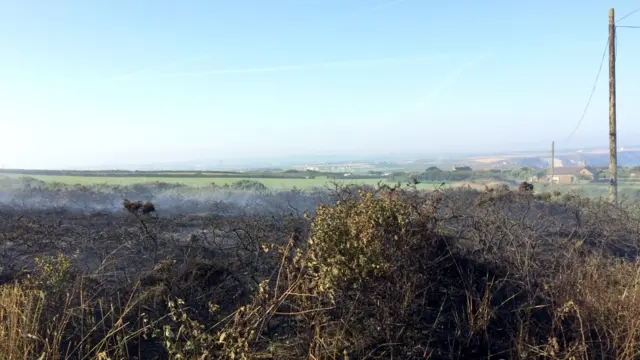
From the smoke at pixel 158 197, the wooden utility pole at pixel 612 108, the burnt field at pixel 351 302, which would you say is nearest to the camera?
the burnt field at pixel 351 302

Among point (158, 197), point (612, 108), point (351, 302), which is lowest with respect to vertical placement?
point (158, 197)

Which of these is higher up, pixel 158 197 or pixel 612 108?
pixel 612 108

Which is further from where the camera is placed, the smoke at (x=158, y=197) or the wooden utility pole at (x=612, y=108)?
the smoke at (x=158, y=197)

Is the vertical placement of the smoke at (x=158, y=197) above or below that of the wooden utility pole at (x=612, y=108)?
below

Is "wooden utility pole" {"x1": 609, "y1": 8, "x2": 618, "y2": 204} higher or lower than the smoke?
higher

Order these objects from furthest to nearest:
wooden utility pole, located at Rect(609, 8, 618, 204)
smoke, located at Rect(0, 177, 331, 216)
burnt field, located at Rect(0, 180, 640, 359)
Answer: smoke, located at Rect(0, 177, 331, 216), wooden utility pole, located at Rect(609, 8, 618, 204), burnt field, located at Rect(0, 180, 640, 359)

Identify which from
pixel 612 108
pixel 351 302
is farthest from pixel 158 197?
pixel 351 302

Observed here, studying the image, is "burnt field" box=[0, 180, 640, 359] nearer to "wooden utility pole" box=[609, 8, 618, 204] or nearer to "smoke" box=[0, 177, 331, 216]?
"wooden utility pole" box=[609, 8, 618, 204]

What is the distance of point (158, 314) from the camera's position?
5.10 m

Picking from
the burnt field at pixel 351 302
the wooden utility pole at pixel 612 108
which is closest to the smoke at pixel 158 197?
the wooden utility pole at pixel 612 108

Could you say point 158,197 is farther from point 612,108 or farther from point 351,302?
point 351,302

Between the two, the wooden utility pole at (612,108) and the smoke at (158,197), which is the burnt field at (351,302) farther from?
the smoke at (158,197)

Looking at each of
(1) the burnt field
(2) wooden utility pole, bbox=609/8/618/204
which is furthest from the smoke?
(1) the burnt field

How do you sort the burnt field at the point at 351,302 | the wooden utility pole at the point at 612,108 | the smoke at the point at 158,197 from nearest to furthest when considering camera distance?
the burnt field at the point at 351,302 < the wooden utility pole at the point at 612,108 < the smoke at the point at 158,197
